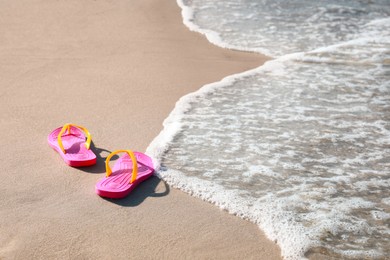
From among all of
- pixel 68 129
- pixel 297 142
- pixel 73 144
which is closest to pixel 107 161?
pixel 73 144

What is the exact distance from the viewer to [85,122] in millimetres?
3836

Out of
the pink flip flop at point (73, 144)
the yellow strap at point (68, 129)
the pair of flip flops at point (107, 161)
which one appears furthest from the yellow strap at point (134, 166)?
the yellow strap at point (68, 129)

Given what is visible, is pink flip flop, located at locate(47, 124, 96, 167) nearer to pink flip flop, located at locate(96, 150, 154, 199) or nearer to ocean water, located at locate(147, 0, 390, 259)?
pink flip flop, located at locate(96, 150, 154, 199)

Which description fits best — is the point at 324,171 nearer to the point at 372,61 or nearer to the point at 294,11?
the point at 372,61

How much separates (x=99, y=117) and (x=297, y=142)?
4.20ft

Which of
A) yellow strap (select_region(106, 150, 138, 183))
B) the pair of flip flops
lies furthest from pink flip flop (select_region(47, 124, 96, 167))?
yellow strap (select_region(106, 150, 138, 183))

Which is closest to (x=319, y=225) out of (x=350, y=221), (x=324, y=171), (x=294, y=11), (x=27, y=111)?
(x=350, y=221)

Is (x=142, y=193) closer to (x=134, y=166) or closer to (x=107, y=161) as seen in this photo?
(x=134, y=166)

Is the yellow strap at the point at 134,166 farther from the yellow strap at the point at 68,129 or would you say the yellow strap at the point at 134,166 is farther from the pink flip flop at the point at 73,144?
the yellow strap at the point at 68,129

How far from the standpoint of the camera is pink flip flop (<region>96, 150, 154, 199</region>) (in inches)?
119

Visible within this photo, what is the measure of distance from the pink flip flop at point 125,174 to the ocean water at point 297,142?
→ 89mm

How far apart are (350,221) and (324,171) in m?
0.52

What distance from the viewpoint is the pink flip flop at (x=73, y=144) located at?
3.29 m

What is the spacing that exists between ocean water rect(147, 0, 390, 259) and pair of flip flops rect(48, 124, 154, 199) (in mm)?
130
